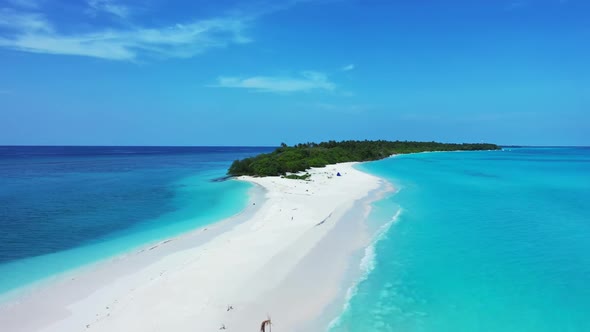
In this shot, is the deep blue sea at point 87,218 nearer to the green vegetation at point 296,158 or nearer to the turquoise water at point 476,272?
the green vegetation at point 296,158

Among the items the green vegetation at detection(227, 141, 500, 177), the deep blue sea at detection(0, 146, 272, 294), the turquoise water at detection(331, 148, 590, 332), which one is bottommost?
the deep blue sea at detection(0, 146, 272, 294)

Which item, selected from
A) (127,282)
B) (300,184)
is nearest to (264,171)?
(300,184)

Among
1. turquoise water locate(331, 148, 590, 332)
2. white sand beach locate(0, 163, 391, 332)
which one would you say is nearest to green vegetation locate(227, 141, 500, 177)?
turquoise water locate(331, 148, 590, 332)

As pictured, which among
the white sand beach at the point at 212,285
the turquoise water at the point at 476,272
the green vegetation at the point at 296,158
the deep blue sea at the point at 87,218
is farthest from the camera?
the green vegetation at the point at 296,158

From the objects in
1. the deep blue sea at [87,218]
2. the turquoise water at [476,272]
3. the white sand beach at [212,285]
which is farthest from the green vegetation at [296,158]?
the white sand beach at [212,285]

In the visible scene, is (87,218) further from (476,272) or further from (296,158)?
(296,158)

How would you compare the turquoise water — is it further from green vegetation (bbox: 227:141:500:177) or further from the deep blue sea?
green vegetation (bbox: 227:141:500:177)

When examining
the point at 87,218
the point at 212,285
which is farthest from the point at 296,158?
the point at 212,285

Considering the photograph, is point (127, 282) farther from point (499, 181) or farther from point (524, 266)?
point (499, 181)
